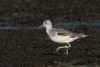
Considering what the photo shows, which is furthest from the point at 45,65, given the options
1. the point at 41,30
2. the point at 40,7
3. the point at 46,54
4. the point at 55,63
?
the point at 40,7

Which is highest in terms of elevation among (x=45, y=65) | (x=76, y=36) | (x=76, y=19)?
(x=76, y=19)

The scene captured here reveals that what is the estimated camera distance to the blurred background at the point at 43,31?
42.3 ft

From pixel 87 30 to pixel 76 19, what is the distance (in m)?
2.52

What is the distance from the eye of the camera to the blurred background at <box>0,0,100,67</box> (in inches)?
508

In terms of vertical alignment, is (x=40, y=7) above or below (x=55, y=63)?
above

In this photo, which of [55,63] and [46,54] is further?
[46,54]

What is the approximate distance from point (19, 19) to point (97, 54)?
7.44 m

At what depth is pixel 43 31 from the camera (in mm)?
17344

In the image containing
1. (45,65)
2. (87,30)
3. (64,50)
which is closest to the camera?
(45,65)

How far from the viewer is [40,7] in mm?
22328

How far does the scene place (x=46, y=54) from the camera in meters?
13.6

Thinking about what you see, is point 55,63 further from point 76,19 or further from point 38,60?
point 76,19

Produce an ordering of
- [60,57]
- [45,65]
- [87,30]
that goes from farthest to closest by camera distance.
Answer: [87,30] < [60,57] < [45,65]

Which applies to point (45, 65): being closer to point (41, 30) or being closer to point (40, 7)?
point (41, 30)
